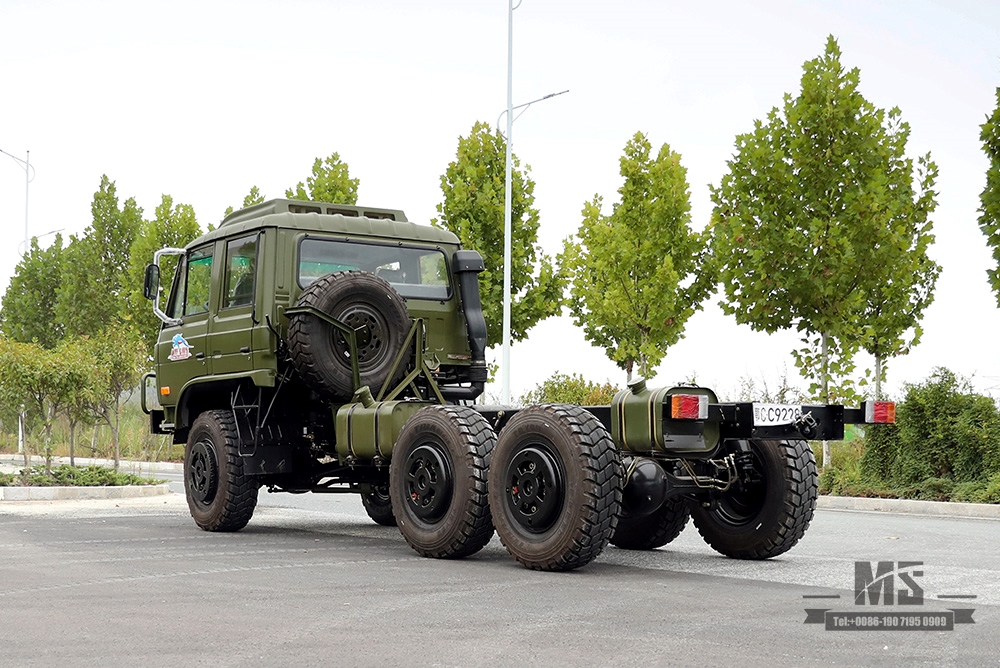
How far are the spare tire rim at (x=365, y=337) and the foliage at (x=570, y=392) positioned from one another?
49.7ft

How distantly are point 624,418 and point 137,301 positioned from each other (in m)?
35.0

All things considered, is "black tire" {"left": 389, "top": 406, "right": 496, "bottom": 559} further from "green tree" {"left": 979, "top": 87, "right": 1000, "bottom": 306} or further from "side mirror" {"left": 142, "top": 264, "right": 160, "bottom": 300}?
"green tree" {"left": 979, "top": 87, "right": 1000, "bottom": 306}

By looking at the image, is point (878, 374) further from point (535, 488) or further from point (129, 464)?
point (535, 488)

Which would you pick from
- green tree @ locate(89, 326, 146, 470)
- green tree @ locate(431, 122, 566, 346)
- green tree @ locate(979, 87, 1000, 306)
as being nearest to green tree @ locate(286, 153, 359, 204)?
green tree @ locate(431, 122, 566, 346)

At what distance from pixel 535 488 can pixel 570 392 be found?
19.1 metres

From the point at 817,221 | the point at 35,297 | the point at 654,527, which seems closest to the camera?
the point at 654,527

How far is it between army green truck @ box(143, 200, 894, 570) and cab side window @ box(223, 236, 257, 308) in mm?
22

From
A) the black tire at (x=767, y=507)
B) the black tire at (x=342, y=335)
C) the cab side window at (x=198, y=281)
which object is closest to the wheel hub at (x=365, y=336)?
the black tire at (x=342, y=335)

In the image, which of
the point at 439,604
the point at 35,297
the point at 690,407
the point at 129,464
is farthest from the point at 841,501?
the point at 35,297

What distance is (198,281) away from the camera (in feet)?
45.2

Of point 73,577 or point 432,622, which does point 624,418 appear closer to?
point 432,622

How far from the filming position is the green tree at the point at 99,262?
46.9 metres

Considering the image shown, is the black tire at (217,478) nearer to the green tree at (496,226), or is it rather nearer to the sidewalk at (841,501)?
the sidewalk at (841,501)

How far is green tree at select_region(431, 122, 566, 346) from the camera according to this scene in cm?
3322
